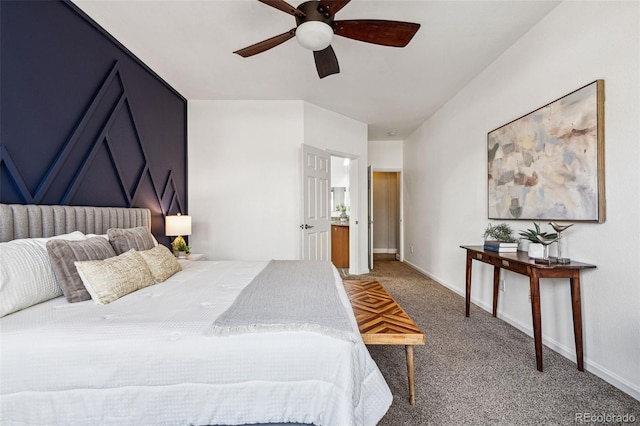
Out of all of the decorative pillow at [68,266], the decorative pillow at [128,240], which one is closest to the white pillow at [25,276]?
the decorative pillow at [68,266]

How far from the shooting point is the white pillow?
4.48 ft

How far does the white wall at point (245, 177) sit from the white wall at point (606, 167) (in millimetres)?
2260

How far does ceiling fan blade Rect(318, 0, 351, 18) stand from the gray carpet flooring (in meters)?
2.33

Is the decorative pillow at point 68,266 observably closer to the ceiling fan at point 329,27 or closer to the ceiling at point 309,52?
the ceiling fan at point 329,27

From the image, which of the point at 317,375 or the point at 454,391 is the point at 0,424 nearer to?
the point at 317,375

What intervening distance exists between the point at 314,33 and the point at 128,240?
6.17 feet

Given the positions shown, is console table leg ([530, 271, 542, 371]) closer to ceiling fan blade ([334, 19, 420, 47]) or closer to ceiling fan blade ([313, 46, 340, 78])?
ceiling fan blade ([334, 19, 420, 47])

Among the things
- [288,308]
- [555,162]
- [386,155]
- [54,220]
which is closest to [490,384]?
[288,308]

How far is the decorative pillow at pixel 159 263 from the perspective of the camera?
203 cm

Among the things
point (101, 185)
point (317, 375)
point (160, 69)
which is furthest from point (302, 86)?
point (317, 375)

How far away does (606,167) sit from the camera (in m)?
1.94

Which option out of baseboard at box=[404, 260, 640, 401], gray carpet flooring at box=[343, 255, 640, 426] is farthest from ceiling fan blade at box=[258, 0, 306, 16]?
baseboard at box=[404, 260, 640, 401]

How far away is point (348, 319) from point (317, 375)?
0.28 metres

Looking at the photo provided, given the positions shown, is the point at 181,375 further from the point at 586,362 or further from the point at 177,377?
the point at 586,362
